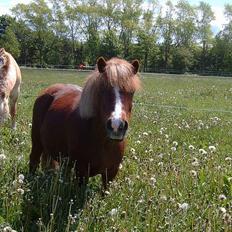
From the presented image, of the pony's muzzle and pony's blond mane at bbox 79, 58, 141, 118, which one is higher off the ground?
pony's blond mane at bbox 79, 58, 141, 118

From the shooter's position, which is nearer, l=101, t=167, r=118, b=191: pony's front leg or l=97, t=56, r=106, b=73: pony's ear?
l=97, t=56, r=106, b=73: pony's ear

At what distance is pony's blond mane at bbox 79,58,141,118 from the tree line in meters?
79.3

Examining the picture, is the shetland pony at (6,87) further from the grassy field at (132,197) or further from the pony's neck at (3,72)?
the grassy field at (132,197)

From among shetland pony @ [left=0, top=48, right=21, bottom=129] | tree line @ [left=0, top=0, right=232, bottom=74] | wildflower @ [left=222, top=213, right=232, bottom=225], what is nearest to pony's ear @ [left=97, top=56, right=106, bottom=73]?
wildflower @ [left=222, top=213, right=232, bottom=225]

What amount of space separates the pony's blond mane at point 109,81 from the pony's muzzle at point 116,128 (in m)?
0.52

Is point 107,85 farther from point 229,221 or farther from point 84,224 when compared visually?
point 229,221

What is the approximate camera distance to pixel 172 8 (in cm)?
11500

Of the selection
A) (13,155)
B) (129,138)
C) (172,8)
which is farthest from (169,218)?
(172,8)

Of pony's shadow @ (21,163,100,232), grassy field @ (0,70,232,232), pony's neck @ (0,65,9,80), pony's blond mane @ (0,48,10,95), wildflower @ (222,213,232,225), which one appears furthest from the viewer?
pony's neck @ (0,65,9,80)

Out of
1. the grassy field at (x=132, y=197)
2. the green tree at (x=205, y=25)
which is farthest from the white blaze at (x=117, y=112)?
the green tree at (x=205, y=25)

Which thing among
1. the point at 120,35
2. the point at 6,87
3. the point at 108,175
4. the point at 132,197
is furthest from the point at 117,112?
the point at 120,35

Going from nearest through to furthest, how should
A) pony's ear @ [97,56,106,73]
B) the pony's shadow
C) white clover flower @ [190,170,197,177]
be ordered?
the pony's shadow < pony's ear @ [97,56,106,73] < white clover flower @ [190,170,197,177]

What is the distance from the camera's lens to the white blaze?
15.5 feet

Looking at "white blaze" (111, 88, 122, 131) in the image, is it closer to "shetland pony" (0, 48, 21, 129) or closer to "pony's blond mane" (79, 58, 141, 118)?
"pony's blond mane" (79, 58, 141, 118)
